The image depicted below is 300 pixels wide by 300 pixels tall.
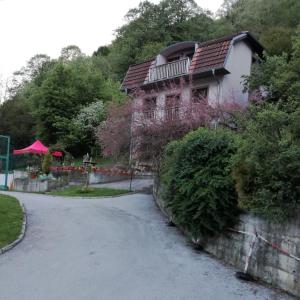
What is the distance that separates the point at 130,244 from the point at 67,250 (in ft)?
5.40

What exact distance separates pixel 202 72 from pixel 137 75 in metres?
6.07

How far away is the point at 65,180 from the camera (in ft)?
87.5

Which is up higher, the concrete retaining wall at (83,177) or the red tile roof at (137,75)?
the red tile roof at (137,75)

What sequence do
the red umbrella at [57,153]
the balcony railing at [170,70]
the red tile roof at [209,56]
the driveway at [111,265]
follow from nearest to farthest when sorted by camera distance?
the driveway at [111,265] < the red tile roof at [209,56] < the balcony railing at [170,70] < the red umbrella at [57,153]

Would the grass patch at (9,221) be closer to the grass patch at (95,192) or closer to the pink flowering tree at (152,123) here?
the grass patch at (95,192)

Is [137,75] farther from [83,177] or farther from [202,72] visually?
[83,177]

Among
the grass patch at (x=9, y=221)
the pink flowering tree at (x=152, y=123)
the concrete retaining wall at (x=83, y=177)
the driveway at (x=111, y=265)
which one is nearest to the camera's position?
the driveway at (x=111, y=265)

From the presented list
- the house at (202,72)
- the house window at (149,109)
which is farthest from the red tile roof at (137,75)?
the house window at (149,109)

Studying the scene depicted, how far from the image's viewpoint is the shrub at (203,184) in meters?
9.22

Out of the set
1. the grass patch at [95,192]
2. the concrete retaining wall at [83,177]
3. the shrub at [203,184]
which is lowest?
the grass patch at [95,192]

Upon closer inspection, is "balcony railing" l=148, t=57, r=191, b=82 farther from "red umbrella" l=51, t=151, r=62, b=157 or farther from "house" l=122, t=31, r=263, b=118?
"red umbrella" l=51, t=151, r=62, b=157

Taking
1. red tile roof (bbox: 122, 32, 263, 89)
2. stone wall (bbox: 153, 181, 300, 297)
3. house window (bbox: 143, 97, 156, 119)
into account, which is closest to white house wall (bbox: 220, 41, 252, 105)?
red tile roof (bbox: 122, 32, 263, 89)

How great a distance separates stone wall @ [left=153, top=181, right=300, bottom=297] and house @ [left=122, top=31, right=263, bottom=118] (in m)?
11.9

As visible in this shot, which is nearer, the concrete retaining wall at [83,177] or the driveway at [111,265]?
the driveway at [111,265]
